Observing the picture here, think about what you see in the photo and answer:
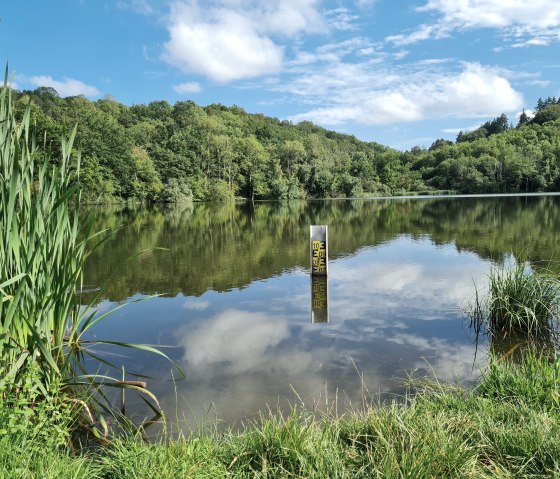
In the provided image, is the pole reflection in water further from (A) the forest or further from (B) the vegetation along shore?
(A) the forest

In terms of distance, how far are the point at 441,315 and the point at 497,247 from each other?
8.50 meters

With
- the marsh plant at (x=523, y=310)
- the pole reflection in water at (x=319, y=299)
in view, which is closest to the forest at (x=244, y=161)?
the pole reflection in water at (x=319, y=299)

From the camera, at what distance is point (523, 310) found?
6.16 metres

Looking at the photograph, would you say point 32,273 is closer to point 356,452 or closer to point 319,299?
point 356,452

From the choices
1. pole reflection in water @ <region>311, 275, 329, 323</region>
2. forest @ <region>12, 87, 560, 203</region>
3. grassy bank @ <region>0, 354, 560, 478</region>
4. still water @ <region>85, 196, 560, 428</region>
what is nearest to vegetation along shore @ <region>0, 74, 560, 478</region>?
grassy bank @ <region>0, 354, 560, 478</region>

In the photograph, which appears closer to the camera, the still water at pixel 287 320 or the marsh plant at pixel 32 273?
Answer: the marsh plant at pixel 32 273

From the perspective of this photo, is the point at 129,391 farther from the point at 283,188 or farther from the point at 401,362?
the point at 283,188

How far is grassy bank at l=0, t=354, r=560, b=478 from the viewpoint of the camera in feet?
7.74

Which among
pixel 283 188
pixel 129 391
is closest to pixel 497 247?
pixel 129 391

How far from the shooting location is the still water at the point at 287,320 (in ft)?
14.8

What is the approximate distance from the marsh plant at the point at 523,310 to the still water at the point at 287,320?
47cm

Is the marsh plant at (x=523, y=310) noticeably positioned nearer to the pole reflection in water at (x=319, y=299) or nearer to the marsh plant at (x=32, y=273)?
the pole reflection in water at (x=319, y=299)

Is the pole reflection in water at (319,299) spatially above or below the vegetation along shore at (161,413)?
below

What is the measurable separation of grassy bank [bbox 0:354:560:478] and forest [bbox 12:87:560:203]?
169 feet
